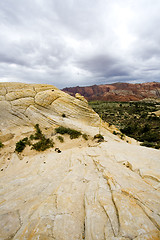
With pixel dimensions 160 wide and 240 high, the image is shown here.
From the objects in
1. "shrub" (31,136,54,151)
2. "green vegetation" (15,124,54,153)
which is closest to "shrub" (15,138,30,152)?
"green vegetation" (15,124,54,153)

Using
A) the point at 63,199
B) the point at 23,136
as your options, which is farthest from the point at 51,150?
the point at 63,199

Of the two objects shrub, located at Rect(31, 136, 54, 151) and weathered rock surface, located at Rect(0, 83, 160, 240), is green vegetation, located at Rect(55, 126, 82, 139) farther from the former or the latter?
weathered rock surface, located at Rect(0, 83, 160, 240)

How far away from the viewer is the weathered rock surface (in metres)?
2.93

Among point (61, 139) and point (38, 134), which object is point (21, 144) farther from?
point (61, 139)

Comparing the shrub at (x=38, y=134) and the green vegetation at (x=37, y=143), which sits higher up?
the shrub at (x=38, y=134)

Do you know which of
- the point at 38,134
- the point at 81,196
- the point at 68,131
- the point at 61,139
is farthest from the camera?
the point at 68,131

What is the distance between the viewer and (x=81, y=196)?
4.27m

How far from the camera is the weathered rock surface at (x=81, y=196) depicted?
2.93 metres

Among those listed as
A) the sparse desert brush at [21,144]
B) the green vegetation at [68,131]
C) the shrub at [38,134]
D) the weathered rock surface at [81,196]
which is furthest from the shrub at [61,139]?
the sparse desert brush at [21,144]

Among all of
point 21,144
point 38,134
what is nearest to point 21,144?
point 21,144

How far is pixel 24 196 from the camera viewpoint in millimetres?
4477

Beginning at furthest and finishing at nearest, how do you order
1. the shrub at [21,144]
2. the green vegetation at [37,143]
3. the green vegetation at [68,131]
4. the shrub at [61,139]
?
the green vegetation at [68,131], the shrub at [61,139], the green vegetation at [37,143], the shrub at [21,144]

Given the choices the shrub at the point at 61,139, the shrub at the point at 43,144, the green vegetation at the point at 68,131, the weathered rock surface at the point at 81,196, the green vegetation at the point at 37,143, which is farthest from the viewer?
the green vegetation at the point at 68,131

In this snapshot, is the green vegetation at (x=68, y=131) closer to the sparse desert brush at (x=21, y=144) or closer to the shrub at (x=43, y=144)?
the shrub at (x=43, y=144)
